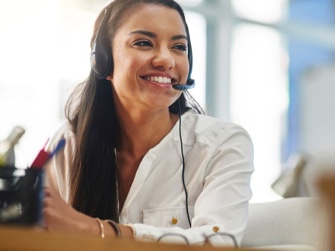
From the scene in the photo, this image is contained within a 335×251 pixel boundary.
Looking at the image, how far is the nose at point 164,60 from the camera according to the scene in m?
1.68

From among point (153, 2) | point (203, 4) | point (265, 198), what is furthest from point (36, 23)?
point (153, 2)

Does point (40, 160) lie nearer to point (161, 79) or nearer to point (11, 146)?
point (11, 146)

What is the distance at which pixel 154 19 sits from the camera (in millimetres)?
1730

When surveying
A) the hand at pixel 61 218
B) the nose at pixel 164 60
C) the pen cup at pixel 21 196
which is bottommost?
the hand at pixel 61 218

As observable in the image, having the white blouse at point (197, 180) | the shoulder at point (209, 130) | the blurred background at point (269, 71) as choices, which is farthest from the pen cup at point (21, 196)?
the blurred background at point (269, 71)

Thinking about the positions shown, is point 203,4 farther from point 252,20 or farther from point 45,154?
point 45,154

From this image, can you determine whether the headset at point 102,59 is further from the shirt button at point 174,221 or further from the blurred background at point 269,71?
the blurred background at point 269,71

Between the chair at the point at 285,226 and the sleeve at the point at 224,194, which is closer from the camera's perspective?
the sleeve at the point at 224,194

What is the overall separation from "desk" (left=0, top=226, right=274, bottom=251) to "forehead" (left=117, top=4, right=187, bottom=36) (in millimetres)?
1191

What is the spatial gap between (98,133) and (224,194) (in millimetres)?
470

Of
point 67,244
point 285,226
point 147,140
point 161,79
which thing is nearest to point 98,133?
point 147,140

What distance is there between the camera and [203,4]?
521 centimetres

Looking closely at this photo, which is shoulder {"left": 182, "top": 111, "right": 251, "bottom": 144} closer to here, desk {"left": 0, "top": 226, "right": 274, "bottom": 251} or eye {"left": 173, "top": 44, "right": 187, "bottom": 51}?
eye {"left": 173, "top": 44, "right": 187, "bottom": 51}

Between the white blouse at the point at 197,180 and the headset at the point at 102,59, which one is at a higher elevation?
the headset at the point at 102,59
